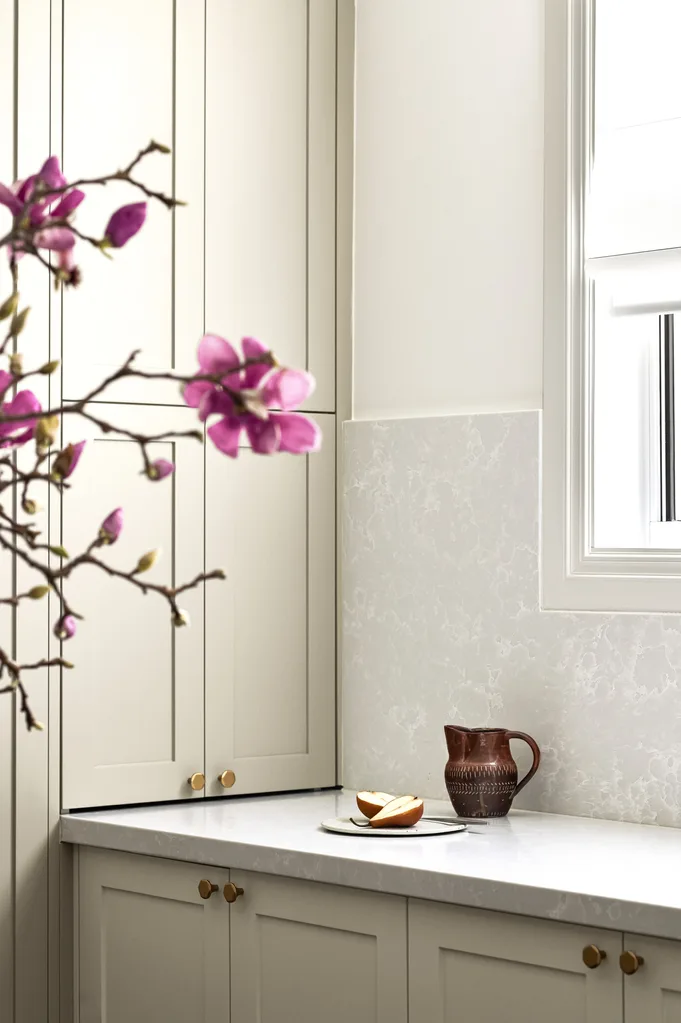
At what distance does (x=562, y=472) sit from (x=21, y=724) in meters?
1.10

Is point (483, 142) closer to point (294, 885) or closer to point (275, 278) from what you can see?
point (275, 278)

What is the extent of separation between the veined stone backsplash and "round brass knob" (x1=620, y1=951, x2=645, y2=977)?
0.59 m

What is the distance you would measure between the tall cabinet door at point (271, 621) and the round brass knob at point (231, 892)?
420mm

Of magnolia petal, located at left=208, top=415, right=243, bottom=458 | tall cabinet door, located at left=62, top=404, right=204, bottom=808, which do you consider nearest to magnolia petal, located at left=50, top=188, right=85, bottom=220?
magnolia petal, located at left=208, top=415, right=243, bottom=458

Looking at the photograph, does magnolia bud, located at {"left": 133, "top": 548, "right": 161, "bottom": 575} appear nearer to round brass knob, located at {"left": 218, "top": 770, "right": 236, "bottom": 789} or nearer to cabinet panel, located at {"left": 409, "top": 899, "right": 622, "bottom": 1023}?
cabinet panel, located at {"left": 409, "top": 899, "right": 622, "bottom": 1023}

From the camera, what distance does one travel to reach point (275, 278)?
2.78m

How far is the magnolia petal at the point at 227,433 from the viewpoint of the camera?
0.53 metres

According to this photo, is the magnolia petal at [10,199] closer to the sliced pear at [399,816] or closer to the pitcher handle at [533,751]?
the sliced pear at [399,816]

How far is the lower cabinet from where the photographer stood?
6.00 feet

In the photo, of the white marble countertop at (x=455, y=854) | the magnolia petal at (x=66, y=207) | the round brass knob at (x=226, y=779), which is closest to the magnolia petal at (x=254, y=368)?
the magnolia petal at (x=66, y=207)

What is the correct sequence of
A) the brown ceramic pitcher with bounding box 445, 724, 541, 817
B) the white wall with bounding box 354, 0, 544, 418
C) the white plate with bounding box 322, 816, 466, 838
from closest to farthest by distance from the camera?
the white plate with bounding box 322, 816, 466, 838
the brown ceramic pitcher with bounding box 445, 724, 541, 817
the white wall with bounding box 354, 0, 544, 418

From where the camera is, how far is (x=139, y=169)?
2568 millimetres

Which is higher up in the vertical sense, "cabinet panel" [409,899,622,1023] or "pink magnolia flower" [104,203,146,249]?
"pink magnolia flower" [104,203,146,249]

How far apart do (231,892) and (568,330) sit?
3.91 feet
